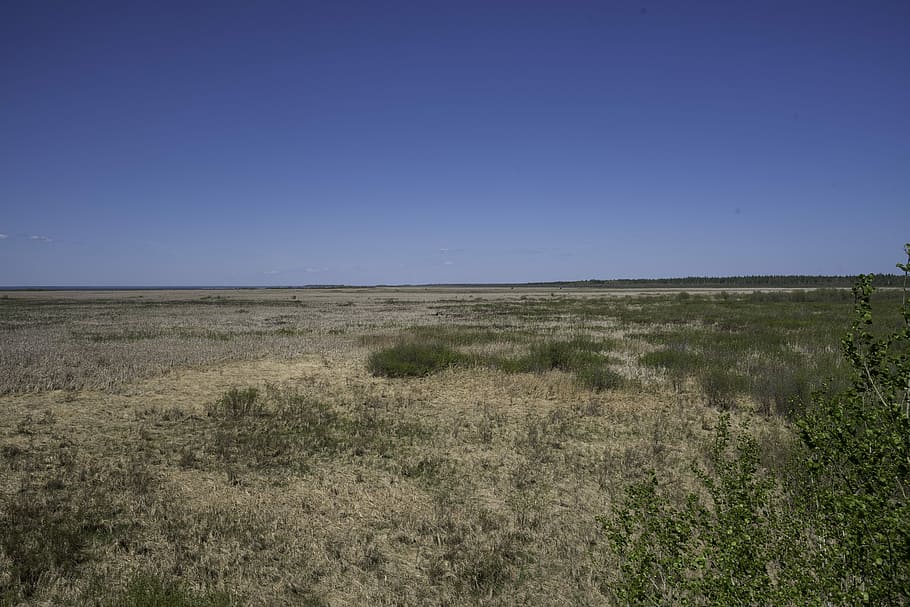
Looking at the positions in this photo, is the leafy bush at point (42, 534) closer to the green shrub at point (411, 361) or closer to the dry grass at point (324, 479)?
the dry grass at point (324, 479)

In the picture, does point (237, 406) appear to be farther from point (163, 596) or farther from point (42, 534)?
point (163, 596)

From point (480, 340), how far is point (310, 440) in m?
12.6

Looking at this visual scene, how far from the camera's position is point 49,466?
23.2 ft

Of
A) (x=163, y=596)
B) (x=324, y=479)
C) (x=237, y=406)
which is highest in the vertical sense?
(x=237, y=406)

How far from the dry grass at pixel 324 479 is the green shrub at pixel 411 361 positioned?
1.79 ft

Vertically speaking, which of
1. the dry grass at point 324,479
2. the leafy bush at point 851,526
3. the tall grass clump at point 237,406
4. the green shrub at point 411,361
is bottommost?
the dry grass at point 324,479

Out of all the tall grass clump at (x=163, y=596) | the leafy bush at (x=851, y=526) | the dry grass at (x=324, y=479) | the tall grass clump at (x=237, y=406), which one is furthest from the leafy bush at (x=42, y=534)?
the leafy bush at (x=851, y=526)

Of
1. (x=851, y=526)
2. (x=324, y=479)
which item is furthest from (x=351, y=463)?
(x=851, y=526)

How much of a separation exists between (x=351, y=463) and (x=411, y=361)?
7.28 m

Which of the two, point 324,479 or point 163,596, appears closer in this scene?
point 163,596

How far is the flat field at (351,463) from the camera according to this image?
15.0 ft

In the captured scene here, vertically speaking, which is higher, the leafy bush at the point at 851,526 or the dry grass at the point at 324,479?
the leafy bush at the point at 851,526

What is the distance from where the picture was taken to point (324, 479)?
6.89m

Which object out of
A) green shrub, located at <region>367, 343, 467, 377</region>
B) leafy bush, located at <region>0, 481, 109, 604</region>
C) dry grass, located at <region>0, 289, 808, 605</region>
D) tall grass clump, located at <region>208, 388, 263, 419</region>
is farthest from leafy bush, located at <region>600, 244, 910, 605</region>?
green shrub, located at <region>367, 343, 467, 377</region>
